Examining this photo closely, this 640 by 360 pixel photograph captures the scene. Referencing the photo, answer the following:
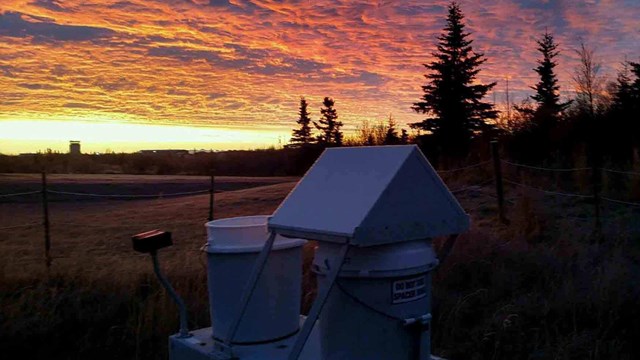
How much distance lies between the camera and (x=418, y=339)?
258cm

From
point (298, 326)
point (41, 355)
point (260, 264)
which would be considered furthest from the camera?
point (41, 355)

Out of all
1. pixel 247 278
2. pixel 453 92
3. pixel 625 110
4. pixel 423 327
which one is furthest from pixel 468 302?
pixel 453 92

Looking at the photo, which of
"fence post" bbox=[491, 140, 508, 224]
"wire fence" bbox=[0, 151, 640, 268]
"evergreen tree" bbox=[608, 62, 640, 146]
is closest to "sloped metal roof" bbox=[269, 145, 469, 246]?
"wire fence" bbox=[0, 151, 640, 268]

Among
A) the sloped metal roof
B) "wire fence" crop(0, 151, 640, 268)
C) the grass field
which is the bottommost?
the grass field

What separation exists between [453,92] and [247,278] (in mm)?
39197

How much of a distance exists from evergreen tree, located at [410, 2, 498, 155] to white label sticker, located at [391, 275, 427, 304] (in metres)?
38.3

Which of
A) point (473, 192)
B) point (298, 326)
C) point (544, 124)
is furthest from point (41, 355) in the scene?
point (544, 124)

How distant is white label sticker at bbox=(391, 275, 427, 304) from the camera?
8.35 feet

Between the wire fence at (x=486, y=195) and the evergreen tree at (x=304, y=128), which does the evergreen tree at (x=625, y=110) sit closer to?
the wire fence at (x=486, y=195)

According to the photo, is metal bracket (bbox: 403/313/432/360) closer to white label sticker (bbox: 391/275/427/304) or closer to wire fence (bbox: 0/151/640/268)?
white label sticker (bbox: 391/275/427/304)

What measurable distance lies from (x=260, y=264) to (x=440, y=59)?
133 feet

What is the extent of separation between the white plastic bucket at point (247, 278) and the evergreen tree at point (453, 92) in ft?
123

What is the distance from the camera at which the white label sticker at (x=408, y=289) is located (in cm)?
254

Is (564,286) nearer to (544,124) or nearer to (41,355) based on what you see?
(41,355)
